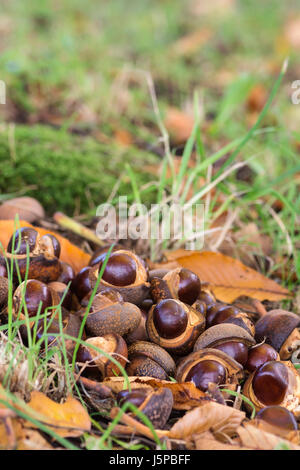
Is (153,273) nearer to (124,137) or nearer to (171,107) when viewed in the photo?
(124,137)

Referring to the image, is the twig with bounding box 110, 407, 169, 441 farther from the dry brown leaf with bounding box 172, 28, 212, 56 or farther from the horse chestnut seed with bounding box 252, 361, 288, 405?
the dry brown leaf with bounding box 172, 28, 212, 56

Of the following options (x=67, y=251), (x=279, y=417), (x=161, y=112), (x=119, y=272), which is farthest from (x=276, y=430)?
(x=161, y=112)

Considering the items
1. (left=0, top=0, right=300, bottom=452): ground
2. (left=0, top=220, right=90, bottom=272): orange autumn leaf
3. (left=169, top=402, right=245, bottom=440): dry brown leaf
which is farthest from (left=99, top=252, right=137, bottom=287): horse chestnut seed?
(left=0, top=0, right=300, bottom=452): ground

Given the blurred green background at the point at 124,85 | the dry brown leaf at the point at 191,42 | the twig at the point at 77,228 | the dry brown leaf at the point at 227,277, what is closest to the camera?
the dry brown leaf at the point at 227,277

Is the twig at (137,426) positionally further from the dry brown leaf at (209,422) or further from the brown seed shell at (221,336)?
the brown seed shell at (221,336)

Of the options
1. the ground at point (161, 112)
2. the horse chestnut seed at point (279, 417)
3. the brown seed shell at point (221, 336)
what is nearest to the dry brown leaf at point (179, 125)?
the ground at point (161, 112)
